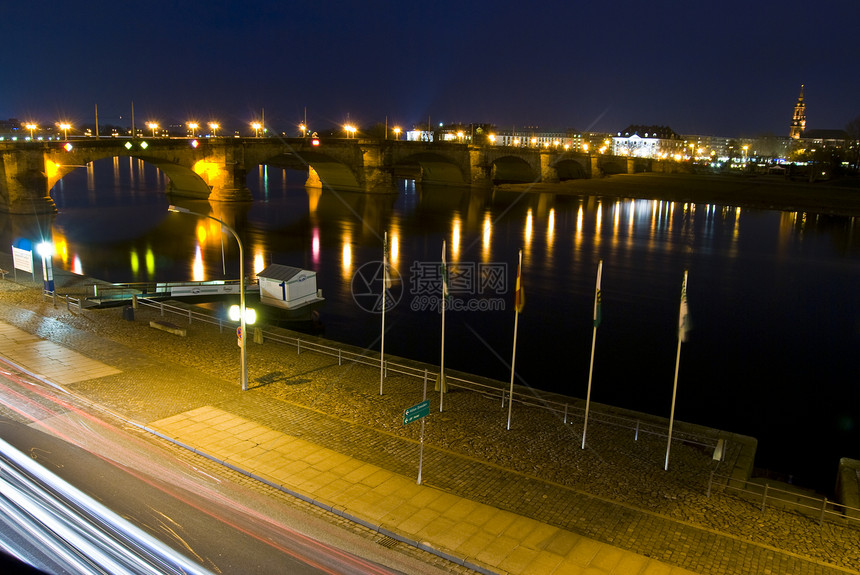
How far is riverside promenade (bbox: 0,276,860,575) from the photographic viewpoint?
33.9 ft

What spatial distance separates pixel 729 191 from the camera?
9606 centimetres

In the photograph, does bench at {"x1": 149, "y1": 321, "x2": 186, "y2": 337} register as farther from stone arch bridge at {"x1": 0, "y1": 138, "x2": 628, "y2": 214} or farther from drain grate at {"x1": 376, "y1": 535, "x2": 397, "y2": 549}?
stone arch bridge at {"x1": 0, "y1": 138, "x2": 628, "y2": 214}

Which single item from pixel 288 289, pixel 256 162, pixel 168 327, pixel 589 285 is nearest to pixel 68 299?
pixel 168 327

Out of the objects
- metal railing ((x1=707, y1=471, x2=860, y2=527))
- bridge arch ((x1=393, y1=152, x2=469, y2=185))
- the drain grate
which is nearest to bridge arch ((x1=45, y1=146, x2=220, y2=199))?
bridge arch ((x1=393, y1=152, x2=469, y2=185))

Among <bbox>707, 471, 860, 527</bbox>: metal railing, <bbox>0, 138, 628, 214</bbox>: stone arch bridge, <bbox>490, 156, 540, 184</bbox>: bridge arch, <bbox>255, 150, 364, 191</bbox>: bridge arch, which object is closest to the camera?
<bbox>707, 471, 860, 527</bbox>: metal railing

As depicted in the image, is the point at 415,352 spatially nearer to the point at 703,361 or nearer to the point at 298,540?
the point at 703,361

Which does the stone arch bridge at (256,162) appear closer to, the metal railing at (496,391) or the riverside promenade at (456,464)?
the metal railing at (496,391)

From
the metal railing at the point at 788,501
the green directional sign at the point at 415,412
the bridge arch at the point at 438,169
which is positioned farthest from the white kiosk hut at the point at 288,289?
the bridge arch at the point at 438,169

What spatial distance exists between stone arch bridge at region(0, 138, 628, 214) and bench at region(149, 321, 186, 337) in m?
14.6

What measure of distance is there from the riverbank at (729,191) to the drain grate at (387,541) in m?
82.0

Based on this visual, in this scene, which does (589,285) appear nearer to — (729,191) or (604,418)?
(604,418)

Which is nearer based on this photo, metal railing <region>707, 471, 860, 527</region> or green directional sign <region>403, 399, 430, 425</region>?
metal railing <region>707, 471, 860, 527</region>

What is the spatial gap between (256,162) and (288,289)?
50286 millimetres

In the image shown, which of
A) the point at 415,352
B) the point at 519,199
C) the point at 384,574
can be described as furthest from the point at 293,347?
the point at 519,199
